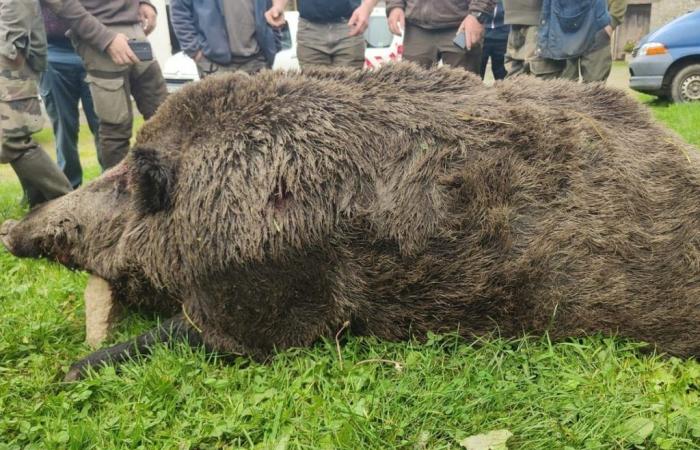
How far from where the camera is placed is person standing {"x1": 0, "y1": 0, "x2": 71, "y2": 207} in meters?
4.53

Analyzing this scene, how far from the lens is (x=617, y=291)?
8.80 feet

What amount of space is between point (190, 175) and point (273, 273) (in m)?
0.61

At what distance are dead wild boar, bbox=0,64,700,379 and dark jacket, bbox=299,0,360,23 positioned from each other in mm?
2720

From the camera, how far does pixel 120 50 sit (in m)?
5.05

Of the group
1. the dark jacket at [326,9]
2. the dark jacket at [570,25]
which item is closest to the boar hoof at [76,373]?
the dark jacket at [326,9]

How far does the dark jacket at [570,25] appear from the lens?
4.81 meters

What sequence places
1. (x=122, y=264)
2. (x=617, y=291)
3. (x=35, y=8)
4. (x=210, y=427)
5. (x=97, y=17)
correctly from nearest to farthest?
1. (x=210, y=427)
2. (x=617, y=291)
3. (x=122, y=264)
4. (x=35, y=8)
5. (x=97, y=17)

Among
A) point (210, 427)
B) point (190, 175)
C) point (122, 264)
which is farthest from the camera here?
point (122, 264)

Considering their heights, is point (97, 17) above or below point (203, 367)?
above

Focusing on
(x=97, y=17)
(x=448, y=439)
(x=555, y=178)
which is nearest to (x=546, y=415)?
(x=448, y=439)

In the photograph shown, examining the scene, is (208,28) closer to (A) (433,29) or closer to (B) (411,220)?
(A) (433,29)

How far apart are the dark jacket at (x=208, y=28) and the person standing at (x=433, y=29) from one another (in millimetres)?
1213

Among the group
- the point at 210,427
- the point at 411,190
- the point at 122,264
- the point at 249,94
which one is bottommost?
the point at 210,427

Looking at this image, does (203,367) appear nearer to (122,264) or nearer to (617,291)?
(122,264)
